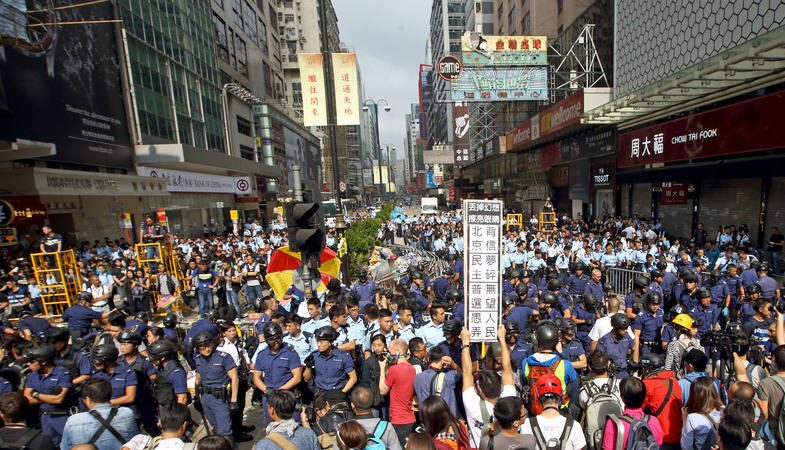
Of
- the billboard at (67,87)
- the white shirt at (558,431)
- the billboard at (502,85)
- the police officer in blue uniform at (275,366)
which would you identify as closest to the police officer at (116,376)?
the police officer in blue uniform at (275,366)

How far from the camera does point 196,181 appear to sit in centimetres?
2598

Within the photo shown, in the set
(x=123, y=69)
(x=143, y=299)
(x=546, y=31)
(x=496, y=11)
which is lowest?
(x=143, y=299)

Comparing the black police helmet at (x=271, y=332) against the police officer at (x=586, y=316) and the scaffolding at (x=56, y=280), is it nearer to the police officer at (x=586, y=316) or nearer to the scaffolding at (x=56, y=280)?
the police officer at (x=586, y=316)

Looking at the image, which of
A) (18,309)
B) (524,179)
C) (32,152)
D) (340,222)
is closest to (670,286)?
(340,222)

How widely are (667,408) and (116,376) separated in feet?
19.1

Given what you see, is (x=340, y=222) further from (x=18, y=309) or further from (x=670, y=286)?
(x=18, y=309)

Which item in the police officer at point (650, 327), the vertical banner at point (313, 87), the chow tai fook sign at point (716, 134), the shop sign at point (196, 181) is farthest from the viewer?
the shop sign at point (196, 181)

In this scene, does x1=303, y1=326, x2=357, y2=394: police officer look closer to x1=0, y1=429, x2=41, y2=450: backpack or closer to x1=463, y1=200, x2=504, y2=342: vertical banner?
x1=463, y1=200, x2=504, y2=342: vertical banner

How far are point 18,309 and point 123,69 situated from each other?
15.2 m

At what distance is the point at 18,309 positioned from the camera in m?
9.81

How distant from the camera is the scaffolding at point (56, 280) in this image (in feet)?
35.0

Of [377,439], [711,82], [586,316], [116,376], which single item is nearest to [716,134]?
[711,82]

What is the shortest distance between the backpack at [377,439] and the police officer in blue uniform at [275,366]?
1.80 metres

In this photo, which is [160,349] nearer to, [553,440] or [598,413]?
[553,440]
